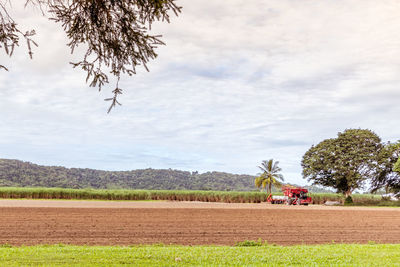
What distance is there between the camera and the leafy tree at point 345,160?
58.2 meters

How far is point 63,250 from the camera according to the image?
1055cm

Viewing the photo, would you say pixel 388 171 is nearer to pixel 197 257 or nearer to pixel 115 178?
pixel 197 257

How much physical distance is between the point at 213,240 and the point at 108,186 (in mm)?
112335

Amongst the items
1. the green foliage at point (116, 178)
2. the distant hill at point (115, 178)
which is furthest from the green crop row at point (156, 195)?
the green foliage at point (116, 178)

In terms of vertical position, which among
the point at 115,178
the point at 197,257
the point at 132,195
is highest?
the point at 115,178

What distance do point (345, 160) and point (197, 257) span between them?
176 feet

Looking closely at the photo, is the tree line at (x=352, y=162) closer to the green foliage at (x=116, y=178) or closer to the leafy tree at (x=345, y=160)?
the leafy tree at (x=345, y=160)

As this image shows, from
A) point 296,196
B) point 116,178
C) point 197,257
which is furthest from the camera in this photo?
point 116,178

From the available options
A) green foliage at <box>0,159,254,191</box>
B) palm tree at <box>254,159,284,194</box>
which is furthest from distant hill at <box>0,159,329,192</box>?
palm tree at <box>254,159,284,194</box>

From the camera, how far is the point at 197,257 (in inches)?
384

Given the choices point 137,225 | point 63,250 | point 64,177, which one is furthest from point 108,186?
point 63,250

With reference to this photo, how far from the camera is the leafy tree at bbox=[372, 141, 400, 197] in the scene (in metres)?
55.8

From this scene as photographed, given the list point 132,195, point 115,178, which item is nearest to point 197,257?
point 132,195

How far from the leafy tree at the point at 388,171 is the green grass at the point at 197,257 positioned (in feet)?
161
